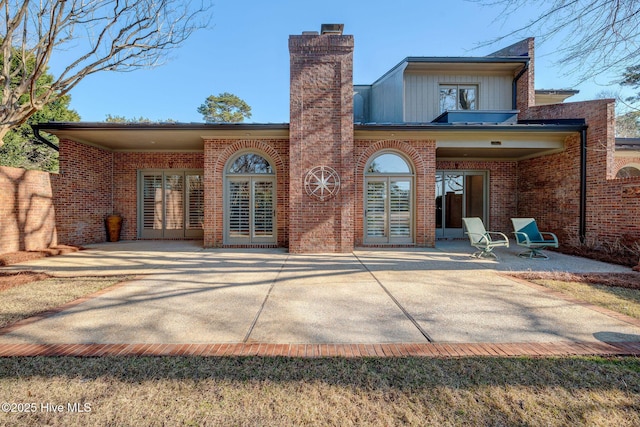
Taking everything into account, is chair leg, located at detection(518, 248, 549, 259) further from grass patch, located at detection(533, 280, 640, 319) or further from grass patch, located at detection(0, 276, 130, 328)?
grass patch, located at detection(0, 276, 130, 328)

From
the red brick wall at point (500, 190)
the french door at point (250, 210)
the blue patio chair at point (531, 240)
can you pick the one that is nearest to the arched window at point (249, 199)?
the french door at point (250, 210)

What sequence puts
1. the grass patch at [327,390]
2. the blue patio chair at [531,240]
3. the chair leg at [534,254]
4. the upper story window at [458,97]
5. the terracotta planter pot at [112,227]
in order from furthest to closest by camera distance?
the upper story window at [458,97] < the terracotta planter pot at [112,227] < the chair leg at [534,254] < the blue patio chair at [531,240] < the grass patch at [327,390]

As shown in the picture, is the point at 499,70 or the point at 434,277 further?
the point at 499,70

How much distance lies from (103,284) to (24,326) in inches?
72.1

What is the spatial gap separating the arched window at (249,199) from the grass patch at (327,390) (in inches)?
267

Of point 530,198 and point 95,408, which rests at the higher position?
point 530,198

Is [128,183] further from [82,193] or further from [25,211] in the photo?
[25,211]

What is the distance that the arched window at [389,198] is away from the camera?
363 inches

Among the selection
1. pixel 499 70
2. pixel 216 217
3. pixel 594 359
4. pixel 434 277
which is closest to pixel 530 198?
pixel 499 70

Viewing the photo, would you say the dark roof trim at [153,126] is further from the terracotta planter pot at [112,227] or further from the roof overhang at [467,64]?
the roof overhang at [467,64]

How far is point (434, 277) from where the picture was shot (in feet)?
18.1

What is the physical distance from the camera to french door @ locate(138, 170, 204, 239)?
11.2 m

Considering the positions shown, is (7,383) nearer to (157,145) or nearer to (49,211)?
(49,211)

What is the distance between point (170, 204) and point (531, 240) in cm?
1215
